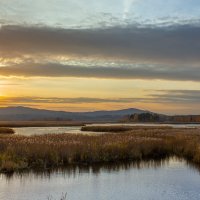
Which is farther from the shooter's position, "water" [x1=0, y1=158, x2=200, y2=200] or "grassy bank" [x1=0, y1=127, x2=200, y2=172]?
"grassy bank" [x1=0, y1=127, x2=200, y2=172]

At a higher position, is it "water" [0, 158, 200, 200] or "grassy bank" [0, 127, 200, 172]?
"grassy bank" [0, 127, 200, 172]

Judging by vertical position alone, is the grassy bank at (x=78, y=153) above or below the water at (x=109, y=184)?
above

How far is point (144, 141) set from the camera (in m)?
35.6

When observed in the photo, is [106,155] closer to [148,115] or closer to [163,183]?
[163,183]

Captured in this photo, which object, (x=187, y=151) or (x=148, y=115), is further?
(x=148, y=115)

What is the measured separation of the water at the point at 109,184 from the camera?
18172 mm

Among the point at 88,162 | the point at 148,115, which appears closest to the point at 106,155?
the point at 88,162

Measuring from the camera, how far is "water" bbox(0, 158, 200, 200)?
18.2 metres

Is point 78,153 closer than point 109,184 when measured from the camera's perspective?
No

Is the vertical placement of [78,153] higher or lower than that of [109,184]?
higher

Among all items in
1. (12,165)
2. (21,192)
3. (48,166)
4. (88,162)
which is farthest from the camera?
(88,162)

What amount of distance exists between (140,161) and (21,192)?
12.1 m

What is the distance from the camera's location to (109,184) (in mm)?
20969

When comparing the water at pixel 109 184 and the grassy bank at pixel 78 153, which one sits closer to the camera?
the water at pixel 109 184
